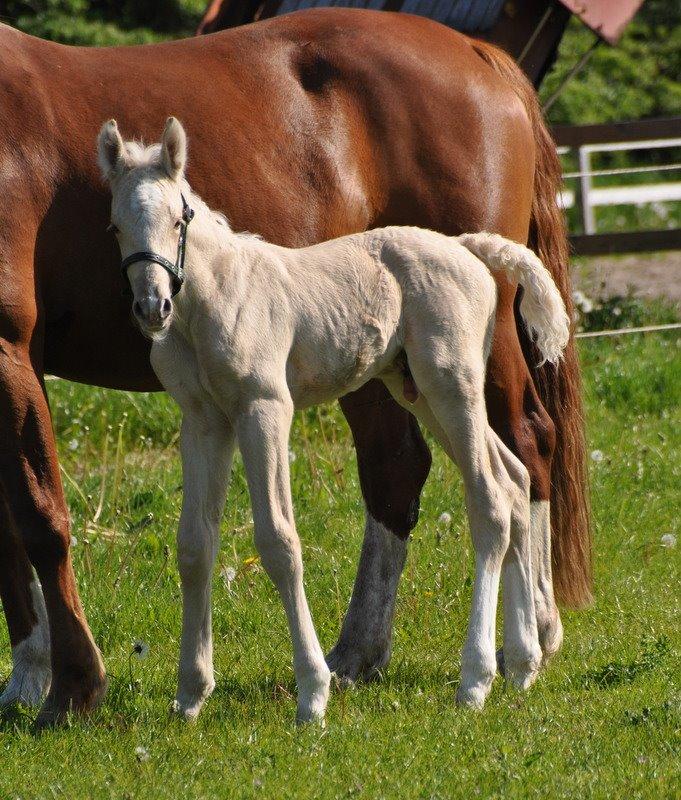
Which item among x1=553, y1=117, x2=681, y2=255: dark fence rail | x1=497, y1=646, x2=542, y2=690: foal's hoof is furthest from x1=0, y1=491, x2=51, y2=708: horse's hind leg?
x1=553, y1=117, x2=681, y2=255: dark fence rail

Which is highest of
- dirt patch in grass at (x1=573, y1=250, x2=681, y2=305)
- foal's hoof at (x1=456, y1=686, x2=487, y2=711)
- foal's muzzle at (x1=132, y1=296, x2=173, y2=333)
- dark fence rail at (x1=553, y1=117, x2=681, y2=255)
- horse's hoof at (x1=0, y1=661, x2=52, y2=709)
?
foal's muzzle at (x1=132, y1=296, x2=173, y2=333)

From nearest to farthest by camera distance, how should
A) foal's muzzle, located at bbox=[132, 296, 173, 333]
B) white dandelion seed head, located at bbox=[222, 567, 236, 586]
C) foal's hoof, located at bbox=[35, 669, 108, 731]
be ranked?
foal's muzzle, located at bbox=[132, 296, 173, 333] → foal's hoof, located at bbox=[35, 669, 108, 731] → white dandelion seed head, located at bbox=[222, 567, 236, 586]

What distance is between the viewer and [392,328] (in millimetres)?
3988

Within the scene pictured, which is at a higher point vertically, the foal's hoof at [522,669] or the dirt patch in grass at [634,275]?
the foal's hoof at [522,669]

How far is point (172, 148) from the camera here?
3492mm

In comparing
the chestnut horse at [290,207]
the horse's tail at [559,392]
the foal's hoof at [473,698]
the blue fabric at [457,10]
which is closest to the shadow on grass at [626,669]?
the chestnut horse at [290,207]

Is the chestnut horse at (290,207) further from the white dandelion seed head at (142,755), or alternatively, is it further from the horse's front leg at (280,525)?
the horse's front leg at (280,525)

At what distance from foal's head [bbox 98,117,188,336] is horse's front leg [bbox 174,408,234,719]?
1.73ft

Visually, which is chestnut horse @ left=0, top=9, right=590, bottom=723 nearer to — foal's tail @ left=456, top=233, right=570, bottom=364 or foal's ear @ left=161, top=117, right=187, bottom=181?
foal's tail @ left=456, top=233, right=570, bottom=364

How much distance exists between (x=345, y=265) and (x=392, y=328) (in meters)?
0.24

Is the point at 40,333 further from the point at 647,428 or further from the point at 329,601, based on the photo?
the point at 647,428

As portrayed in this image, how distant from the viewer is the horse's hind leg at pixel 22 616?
4.45 m

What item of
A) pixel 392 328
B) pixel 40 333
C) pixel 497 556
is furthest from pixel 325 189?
pixel 497 556

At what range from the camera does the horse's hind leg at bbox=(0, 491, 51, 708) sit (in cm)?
445
